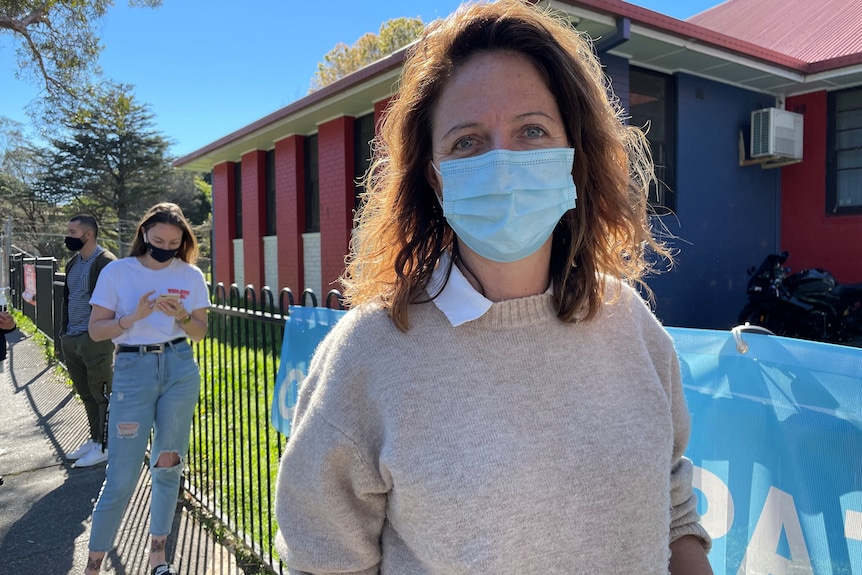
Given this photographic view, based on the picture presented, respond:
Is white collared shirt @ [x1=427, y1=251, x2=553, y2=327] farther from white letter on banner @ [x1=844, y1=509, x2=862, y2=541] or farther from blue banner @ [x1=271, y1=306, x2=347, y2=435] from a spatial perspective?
Result: blue banner @ [x1=271, y1=306, x2=347, y2=435]

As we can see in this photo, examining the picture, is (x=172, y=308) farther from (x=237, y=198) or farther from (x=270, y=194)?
(x=237, y=198)

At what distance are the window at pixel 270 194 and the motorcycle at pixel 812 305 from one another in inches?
448

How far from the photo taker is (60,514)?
4.32 m

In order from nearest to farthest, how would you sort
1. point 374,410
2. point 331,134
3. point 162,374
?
point 374,410
point 162,374
point 331,134

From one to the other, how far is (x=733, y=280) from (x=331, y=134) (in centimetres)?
785

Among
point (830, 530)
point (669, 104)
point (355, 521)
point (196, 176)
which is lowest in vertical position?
point (830, 530)

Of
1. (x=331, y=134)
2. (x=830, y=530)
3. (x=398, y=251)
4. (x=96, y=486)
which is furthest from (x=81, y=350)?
(x=331, y=134)

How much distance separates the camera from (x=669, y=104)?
354 inches

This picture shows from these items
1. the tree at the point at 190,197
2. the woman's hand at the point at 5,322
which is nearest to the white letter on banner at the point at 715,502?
the woman's hand at the point at 5,322

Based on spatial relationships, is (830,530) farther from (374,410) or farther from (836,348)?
(374,410)

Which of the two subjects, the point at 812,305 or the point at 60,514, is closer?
the point at 60,514

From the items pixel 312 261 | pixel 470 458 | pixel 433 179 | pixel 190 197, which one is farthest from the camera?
pixel 190 197

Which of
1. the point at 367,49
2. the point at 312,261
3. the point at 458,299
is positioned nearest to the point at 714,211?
the point at 312,261

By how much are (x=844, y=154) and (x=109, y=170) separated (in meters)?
39.5
